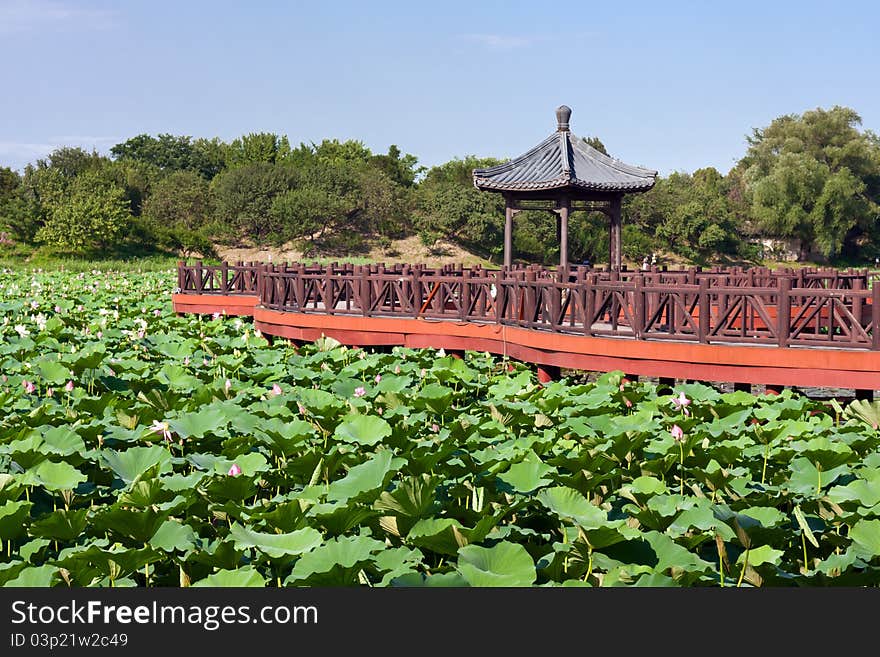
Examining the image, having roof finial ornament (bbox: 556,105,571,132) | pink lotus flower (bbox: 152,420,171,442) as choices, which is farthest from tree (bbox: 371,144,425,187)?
pink lotus flower (bbox: 152,420,171,442)

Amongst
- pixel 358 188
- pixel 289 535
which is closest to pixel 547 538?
pixel 289 535

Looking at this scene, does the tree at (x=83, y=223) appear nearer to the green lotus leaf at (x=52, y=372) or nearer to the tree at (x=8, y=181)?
the tree at (x=8, y=181)

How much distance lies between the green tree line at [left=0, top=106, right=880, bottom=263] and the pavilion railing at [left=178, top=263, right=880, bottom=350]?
2882 cm

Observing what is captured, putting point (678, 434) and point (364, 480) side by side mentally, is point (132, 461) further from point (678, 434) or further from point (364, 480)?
point (678, 434)

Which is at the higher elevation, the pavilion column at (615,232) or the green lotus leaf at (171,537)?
the pavilion column at (615,232)

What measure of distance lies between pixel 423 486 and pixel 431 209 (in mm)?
44017

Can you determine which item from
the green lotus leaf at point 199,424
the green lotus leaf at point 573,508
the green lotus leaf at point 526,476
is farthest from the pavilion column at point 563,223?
the green lotus leaf at point 573,508

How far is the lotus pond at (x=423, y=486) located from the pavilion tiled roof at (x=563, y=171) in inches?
295

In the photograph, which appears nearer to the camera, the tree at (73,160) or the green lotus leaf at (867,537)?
the green lotus leaf at (867,537)

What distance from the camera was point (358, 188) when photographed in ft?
166

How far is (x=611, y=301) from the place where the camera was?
12.0m

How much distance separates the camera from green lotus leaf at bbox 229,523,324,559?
4.04m

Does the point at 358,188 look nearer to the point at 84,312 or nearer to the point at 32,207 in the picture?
the point at 32,207

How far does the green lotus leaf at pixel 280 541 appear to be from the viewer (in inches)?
159
